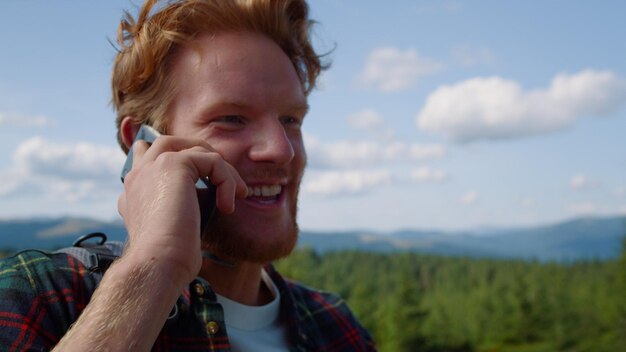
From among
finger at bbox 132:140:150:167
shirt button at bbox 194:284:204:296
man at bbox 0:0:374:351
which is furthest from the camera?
shirt button at bbox 194:284:204:296

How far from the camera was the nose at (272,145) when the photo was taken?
2.60 m

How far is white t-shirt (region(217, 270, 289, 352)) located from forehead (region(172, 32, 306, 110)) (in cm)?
95

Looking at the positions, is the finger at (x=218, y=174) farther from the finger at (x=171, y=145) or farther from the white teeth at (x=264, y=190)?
the white teeth at (x=264, y=190)

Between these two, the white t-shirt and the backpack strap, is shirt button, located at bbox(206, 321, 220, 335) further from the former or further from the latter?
the backpack strap

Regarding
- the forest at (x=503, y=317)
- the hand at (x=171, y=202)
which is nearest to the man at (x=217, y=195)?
the hand at (x=171, y=202)

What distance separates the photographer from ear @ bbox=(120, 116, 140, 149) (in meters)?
2.90

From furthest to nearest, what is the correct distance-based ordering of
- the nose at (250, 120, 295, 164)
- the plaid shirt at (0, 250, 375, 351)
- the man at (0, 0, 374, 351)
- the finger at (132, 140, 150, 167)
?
the nose at (250, 120, 295, 164) → the finger at (132, 140, 150, 167) → the plaid shirt at (0, 250, 375, 351) → the man at (0, 0, 374, 351)

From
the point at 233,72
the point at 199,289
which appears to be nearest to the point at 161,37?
the point at 233,72

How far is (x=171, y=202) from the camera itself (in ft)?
5.87

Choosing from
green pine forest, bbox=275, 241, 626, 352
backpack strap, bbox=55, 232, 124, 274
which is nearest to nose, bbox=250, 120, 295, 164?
backpack strap, bbox=55, 232, 124, 274

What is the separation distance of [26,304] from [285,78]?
4.95 feet

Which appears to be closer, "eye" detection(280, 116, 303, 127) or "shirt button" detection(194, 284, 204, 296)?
"shirt button" detection(194, 284, 204, 296)

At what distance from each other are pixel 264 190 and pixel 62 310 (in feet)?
3.26

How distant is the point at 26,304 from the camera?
197 cm
